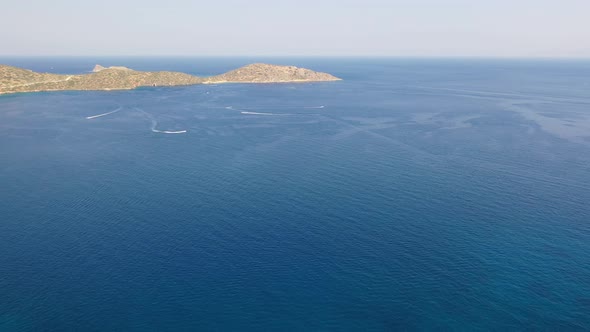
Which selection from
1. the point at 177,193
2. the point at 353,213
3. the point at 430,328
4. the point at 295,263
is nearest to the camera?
the point at 430,328

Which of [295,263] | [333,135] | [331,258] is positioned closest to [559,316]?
[331,258]

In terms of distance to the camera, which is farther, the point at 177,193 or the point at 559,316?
the point at 177,193

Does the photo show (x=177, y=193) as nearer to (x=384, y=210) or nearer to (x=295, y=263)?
(x=295, y=263)

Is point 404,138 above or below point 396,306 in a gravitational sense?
above

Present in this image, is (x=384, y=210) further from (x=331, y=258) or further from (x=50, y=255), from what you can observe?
(x=50, y=255)

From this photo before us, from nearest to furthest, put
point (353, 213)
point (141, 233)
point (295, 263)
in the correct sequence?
point (295, 263) → point (141, 233) → point (353, 213)

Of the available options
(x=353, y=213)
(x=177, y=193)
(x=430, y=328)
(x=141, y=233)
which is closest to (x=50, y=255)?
(x=141, y=233)
